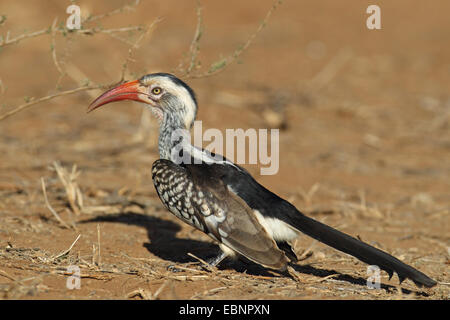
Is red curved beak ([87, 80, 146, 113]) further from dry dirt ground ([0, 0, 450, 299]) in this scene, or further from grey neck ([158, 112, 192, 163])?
grey neck ([158, 112, 192, 163])

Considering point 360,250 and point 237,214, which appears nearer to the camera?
point 360,250

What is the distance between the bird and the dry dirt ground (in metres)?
0.18

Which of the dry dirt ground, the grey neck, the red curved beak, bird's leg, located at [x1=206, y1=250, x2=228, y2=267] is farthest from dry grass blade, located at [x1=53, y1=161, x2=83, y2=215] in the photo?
bird's leg, located at [x1=206, y1=250, x2=228, y2=267]

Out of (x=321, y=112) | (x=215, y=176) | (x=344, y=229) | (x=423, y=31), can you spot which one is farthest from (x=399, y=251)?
(x=423, y=31)

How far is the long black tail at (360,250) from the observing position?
12.7ft

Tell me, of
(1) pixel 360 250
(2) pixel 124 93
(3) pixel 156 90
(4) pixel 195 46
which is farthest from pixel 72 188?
(1) pixel 360 250

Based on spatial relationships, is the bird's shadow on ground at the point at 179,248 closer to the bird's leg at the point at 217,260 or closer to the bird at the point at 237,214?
the bird's leg at the point at 217,260

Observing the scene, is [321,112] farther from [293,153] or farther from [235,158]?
[235,158]

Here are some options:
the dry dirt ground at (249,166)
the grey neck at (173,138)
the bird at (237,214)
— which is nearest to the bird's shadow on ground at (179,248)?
the dry dirt ground at (249,166)

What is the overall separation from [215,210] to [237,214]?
5.6 inches

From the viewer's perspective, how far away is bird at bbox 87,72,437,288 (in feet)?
13.4

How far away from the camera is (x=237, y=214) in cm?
425

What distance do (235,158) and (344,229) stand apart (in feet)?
8.13

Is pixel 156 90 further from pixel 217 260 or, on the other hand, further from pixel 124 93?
pixel 217 260
